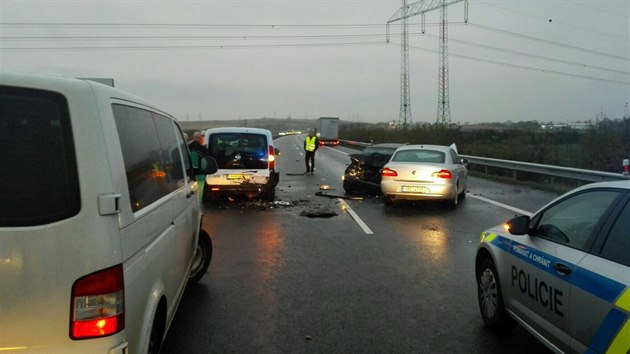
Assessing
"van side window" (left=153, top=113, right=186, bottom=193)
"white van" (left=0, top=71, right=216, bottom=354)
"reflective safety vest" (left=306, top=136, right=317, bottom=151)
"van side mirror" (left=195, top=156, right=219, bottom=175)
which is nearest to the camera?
"white van" (left=0, top=71, right=216, bottom=354)

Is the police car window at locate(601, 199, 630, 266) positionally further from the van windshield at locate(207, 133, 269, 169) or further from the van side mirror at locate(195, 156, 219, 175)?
the van windshield at locate(207, 133, 269, 169)

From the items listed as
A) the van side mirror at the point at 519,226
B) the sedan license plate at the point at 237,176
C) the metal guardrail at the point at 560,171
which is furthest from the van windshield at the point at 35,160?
the sedan license plate at the point at 237,176

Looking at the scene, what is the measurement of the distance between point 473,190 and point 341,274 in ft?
35.2

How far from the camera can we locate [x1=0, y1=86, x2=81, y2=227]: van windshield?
2.41 m

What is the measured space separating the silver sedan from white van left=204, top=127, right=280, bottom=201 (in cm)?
287

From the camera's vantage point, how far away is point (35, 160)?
246 centimetres

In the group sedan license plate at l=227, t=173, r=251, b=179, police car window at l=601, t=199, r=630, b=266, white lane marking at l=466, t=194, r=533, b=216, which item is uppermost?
police car window at l=601, t=199, r=630, b=266

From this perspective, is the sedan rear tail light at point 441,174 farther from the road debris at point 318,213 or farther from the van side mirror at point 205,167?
the van side mirror at point 205,167

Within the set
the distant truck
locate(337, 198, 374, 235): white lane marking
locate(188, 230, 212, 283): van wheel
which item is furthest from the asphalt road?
the distant truck

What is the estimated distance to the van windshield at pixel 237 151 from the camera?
12.8 m

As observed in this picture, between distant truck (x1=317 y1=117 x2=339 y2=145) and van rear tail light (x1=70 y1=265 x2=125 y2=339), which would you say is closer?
van rear tail light (x1=70 y1=265 x2=125 y2=339)

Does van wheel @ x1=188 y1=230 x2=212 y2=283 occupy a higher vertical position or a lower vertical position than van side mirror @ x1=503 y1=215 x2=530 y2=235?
lower

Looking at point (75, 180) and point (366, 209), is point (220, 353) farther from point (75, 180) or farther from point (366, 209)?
point (366, 209)

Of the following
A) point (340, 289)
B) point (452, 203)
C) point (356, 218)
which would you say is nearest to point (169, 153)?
point (340, 289)
